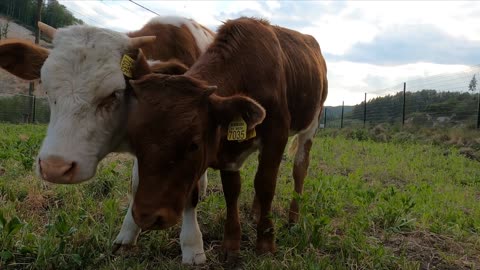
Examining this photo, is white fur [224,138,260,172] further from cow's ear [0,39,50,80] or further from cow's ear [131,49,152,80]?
cow's ear [0,39,50,80]

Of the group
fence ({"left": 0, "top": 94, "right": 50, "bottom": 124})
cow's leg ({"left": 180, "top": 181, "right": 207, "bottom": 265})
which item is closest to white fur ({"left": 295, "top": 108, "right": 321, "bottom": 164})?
cow's leg ({"left": 180, "top": 181, "right": 207, "bottom": 265})

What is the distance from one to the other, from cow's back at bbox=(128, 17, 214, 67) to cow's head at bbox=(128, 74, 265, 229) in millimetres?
1313

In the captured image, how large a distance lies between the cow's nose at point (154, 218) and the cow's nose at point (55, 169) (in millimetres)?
423

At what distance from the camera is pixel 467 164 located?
959 centimetres

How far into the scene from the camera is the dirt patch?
3.25 meters

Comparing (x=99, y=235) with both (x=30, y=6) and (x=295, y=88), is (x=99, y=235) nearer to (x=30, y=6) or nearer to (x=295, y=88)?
(x=295, y=88)

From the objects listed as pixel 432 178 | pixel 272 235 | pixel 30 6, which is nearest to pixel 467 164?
pixel 432 178

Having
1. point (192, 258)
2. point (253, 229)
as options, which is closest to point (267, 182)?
point (253, 229)

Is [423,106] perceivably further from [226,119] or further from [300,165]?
[226,119]

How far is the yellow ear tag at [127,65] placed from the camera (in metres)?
2.82

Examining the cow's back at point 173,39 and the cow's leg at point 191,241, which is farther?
the cow's back at point 173,39

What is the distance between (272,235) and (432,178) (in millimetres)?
4971

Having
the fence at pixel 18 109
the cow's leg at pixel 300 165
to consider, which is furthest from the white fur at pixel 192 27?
the fence at pixel 18 109

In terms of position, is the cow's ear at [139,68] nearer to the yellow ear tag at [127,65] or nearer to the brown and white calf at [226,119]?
the yellow ear tag at [127,65]
